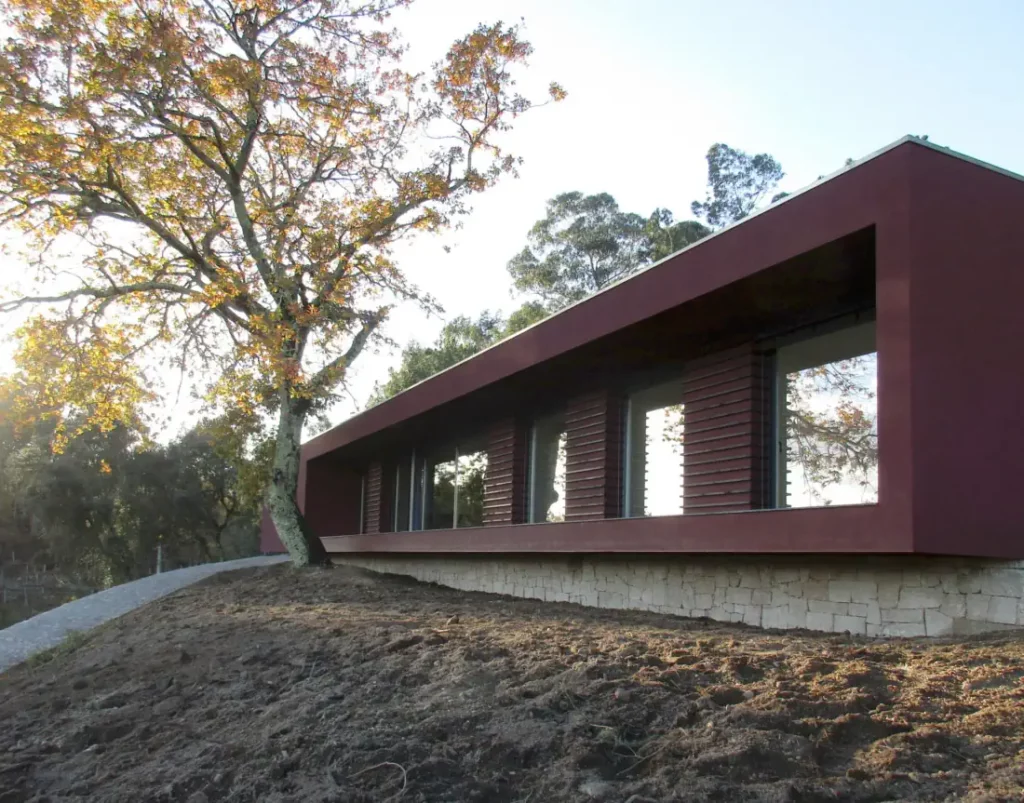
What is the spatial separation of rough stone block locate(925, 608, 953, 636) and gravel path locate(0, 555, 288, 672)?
406 inches

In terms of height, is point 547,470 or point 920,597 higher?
point 547,470

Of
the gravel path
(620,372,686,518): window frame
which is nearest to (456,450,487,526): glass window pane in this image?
(620,372,686,518): window frame

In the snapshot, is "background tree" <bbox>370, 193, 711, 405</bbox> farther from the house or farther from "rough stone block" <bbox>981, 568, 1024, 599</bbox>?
"rough stone block" <bbox>981, 568, 1024, 599</bbox>

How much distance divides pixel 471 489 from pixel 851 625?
28.1 ft

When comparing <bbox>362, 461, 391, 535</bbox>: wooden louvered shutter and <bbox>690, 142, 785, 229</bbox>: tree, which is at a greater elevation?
<bbox>690, 142, 785, 229</bbox>: tree

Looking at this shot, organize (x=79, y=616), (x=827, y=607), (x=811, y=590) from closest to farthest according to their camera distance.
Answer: (x=827, y=607)
(x=811, y=590)
(x=79, y=616)

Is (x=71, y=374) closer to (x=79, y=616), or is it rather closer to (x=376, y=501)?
(x=79, y=616)

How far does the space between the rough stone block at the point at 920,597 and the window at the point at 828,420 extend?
0.82 metres

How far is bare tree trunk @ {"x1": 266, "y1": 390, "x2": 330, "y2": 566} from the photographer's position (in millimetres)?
15227

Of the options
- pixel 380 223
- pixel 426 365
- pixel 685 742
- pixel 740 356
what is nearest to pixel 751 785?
pixel 685 742

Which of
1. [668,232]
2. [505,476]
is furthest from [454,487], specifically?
[668,232]

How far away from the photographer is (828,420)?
25.7ft

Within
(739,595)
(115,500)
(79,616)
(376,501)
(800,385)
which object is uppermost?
(800,385)

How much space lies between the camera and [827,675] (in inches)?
198
